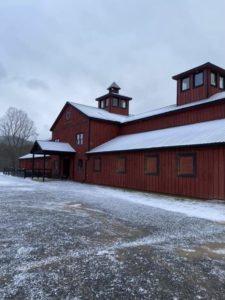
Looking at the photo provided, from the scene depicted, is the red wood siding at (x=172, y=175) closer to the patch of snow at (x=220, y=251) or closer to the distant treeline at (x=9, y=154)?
the patch of snow at (x=220, y=251)

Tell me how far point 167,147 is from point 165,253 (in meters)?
10.4

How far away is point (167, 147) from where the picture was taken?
15258mm

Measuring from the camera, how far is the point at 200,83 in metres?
19.5

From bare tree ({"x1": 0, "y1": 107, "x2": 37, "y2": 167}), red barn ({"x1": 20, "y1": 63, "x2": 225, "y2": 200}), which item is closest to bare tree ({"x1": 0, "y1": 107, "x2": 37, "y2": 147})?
bare tree ({"x1": 0, "y1": 107, "x2": 37, "y2": 167})

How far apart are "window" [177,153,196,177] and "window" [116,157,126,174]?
5.03 meters

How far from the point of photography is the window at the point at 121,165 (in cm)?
1922

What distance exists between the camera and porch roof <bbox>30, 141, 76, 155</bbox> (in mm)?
24406

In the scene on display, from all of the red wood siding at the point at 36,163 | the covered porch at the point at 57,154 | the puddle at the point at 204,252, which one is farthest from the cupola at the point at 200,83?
the red wood siding at the point at 36,163

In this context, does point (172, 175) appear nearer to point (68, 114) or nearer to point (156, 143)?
point (156, 143)

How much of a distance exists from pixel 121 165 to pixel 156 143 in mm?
3616

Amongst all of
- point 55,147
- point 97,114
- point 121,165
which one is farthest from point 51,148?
point 121,165

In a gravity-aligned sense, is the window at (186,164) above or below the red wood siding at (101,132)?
below

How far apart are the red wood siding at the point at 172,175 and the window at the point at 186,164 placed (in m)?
0.19

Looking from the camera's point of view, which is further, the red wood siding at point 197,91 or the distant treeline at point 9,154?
the distant treeline at point 9,154
